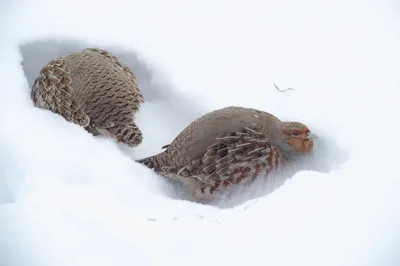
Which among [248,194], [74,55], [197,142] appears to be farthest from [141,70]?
[248,194]

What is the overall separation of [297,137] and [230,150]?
19.9 inches

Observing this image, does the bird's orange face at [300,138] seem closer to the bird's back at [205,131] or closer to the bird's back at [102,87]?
the bird's back at [205,131]

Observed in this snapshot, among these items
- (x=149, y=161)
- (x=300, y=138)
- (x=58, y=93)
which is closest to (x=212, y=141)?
(x=149, y=161)

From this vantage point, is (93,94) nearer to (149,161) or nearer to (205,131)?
(149,161)

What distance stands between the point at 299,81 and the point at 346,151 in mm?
1049

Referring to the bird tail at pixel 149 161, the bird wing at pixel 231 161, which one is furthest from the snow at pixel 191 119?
the bird wing at pixel 231 161

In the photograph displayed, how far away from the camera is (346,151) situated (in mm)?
3760

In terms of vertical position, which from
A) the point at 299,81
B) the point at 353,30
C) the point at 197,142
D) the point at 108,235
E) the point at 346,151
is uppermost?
the point at 353,30

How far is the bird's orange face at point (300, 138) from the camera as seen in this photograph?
401cm

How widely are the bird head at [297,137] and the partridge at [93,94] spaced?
1107mm

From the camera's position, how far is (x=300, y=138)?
13.2 ft

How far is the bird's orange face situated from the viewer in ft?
13.1

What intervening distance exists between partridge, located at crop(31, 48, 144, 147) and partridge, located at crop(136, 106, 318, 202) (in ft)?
1.71

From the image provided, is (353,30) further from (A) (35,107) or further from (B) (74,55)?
(A) (35,107)
